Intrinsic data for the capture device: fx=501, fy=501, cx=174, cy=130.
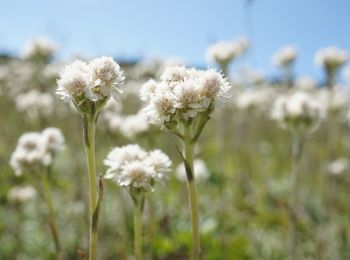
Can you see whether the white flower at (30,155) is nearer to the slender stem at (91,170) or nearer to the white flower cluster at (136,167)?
the white flower cluster at (136,167)

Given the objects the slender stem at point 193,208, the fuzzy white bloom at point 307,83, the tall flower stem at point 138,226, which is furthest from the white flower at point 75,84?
the fuzzy white bloom at point 307,83

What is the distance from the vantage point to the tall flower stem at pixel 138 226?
5.11 feet

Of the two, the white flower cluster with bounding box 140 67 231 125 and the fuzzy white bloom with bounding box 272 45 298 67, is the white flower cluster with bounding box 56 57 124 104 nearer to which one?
the white flower cluster with bounding box 140 67 231 125

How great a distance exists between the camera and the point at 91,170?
1.30 metres

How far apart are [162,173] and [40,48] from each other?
132 inches

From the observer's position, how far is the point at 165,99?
1.33 meters

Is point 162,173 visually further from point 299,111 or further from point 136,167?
point 299,111

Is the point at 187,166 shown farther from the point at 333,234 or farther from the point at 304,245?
the point at 333,234

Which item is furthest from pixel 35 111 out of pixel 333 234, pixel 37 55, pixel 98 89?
pixel 98 89

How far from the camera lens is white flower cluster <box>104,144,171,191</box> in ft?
5.05

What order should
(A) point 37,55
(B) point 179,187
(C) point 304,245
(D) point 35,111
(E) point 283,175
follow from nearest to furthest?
1. (C) point 304,245
2. (D) point 35,111
3. (A) point 37,55
4. (B) point 179,187
5. (E) point 283,175

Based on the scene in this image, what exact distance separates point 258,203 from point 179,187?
83cm

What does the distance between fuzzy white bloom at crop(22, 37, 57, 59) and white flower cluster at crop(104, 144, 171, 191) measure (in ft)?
10.6

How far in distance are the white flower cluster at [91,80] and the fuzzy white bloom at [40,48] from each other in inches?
134
